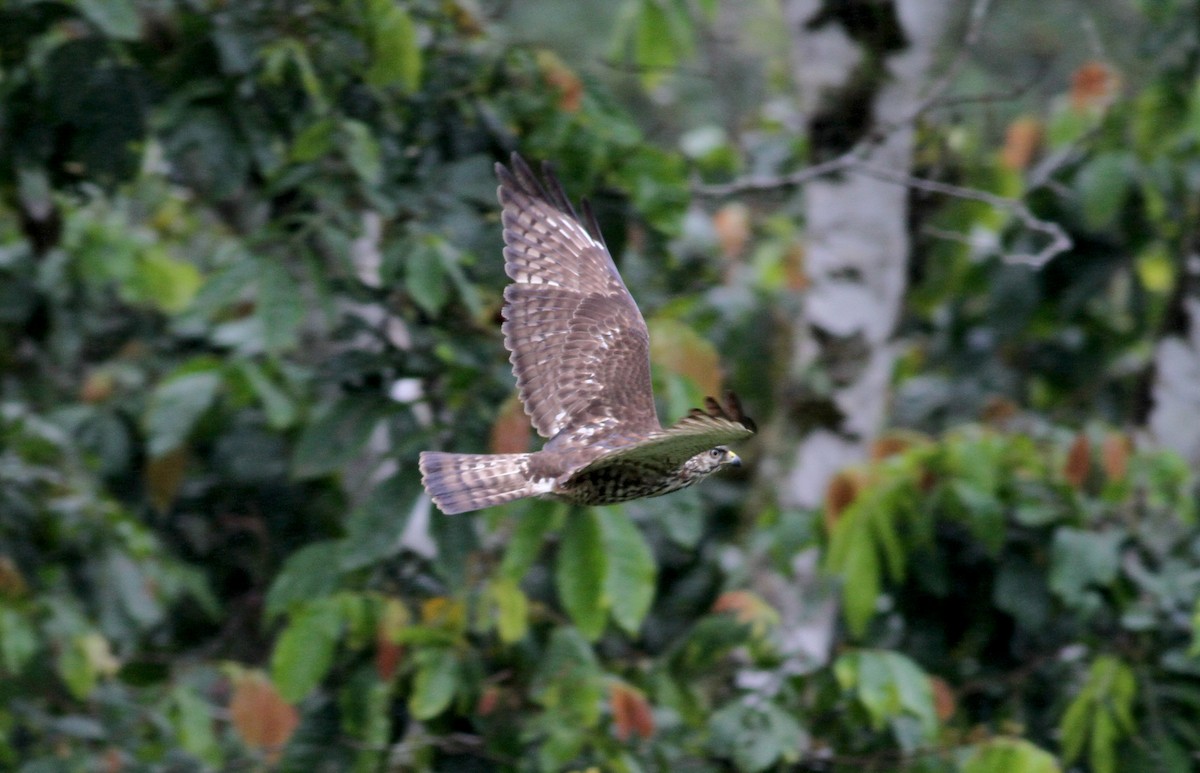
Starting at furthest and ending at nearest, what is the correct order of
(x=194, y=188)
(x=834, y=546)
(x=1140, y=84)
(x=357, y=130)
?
(x=1140, y=84) < (x=194, y=188) < (x=834, y=546) < (x=357, y=130)

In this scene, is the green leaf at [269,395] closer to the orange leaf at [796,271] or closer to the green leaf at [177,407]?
the green leaf at [177,407]

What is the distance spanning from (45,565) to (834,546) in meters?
2.57

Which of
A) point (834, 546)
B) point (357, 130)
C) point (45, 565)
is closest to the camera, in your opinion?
point (357, 130)

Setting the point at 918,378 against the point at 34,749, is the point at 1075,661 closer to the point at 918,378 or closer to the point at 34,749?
the point at 918,378

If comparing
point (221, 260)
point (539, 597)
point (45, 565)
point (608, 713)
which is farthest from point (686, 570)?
point (45, 565)

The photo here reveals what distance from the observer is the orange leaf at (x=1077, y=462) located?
492 centimetres

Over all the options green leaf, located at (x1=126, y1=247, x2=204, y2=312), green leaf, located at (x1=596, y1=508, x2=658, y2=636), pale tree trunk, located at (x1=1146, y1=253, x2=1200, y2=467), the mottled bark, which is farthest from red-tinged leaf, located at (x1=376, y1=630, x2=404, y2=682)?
pale tree trunk, located at (x1=1146, y1=253, x2=1200, y2=467)

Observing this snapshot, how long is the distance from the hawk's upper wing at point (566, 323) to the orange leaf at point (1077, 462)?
1473 millimetres

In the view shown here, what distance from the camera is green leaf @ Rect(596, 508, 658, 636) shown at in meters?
3.92

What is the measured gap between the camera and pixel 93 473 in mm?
5633

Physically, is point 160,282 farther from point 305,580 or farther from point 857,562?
point 857,562

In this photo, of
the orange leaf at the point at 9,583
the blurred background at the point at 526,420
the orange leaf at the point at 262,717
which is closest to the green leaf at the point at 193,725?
the blurred background at the point at 526,420

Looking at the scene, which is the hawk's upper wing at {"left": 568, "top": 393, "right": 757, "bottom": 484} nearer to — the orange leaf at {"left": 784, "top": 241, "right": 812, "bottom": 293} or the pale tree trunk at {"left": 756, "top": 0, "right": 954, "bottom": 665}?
the pale tree trunk at {"left": 756, "top": 0, "right": 954, "bottom": 665}

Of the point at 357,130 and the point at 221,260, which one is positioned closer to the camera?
the point at 357,130
